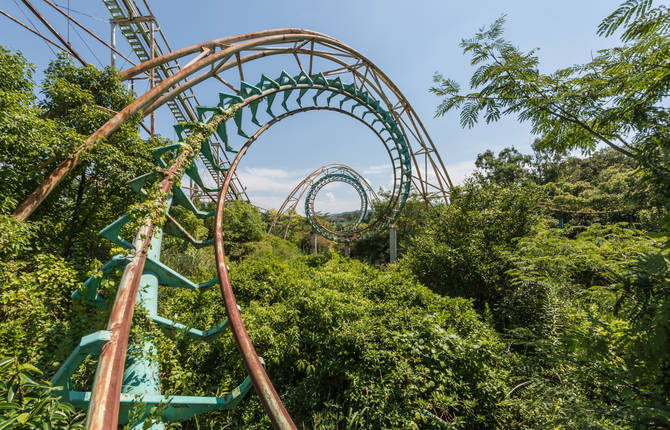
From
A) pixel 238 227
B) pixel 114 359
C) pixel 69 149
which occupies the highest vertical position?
pixel 238 227

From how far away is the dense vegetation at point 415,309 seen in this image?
1.53m

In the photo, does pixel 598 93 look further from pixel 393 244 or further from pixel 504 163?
pixel 504 163

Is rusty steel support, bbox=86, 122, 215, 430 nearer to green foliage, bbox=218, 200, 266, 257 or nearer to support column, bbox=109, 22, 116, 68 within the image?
support column, bbox=109, 22, 116, 68

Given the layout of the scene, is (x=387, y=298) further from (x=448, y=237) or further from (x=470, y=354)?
(x=448, y=237)

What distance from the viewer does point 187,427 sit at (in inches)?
124

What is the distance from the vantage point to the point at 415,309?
3996mm

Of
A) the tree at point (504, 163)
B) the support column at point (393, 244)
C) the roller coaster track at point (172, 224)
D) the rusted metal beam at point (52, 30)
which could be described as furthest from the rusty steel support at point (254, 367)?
the tree at point (504, 163)

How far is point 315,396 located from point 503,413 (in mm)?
2099

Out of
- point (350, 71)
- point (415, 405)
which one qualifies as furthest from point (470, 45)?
point (350, 71)

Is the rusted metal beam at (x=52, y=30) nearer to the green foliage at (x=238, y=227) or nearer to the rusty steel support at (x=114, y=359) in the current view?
the rusty steel support at (x=114, y=359)

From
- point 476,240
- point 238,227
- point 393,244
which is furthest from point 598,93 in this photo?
point 238,227

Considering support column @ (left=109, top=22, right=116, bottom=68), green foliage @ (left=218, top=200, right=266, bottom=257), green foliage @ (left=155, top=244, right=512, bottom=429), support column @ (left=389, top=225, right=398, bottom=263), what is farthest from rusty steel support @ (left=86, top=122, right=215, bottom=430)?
support column @ (left=389, top=225, right=398, bottom=263)

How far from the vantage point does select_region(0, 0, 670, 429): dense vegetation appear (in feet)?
5.00

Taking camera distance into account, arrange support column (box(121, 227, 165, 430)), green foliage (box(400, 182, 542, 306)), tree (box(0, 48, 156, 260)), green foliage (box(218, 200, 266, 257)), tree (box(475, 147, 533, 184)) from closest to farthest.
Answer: support column (box(121, 227, 165, 430)) < tree (box(0, 48, 156, 260)) < green foliage (box(400, 182, 542, 306)) < green foliage (box(218, 200, 266, 257)) < tree (box(475, 147, 533, 184))
